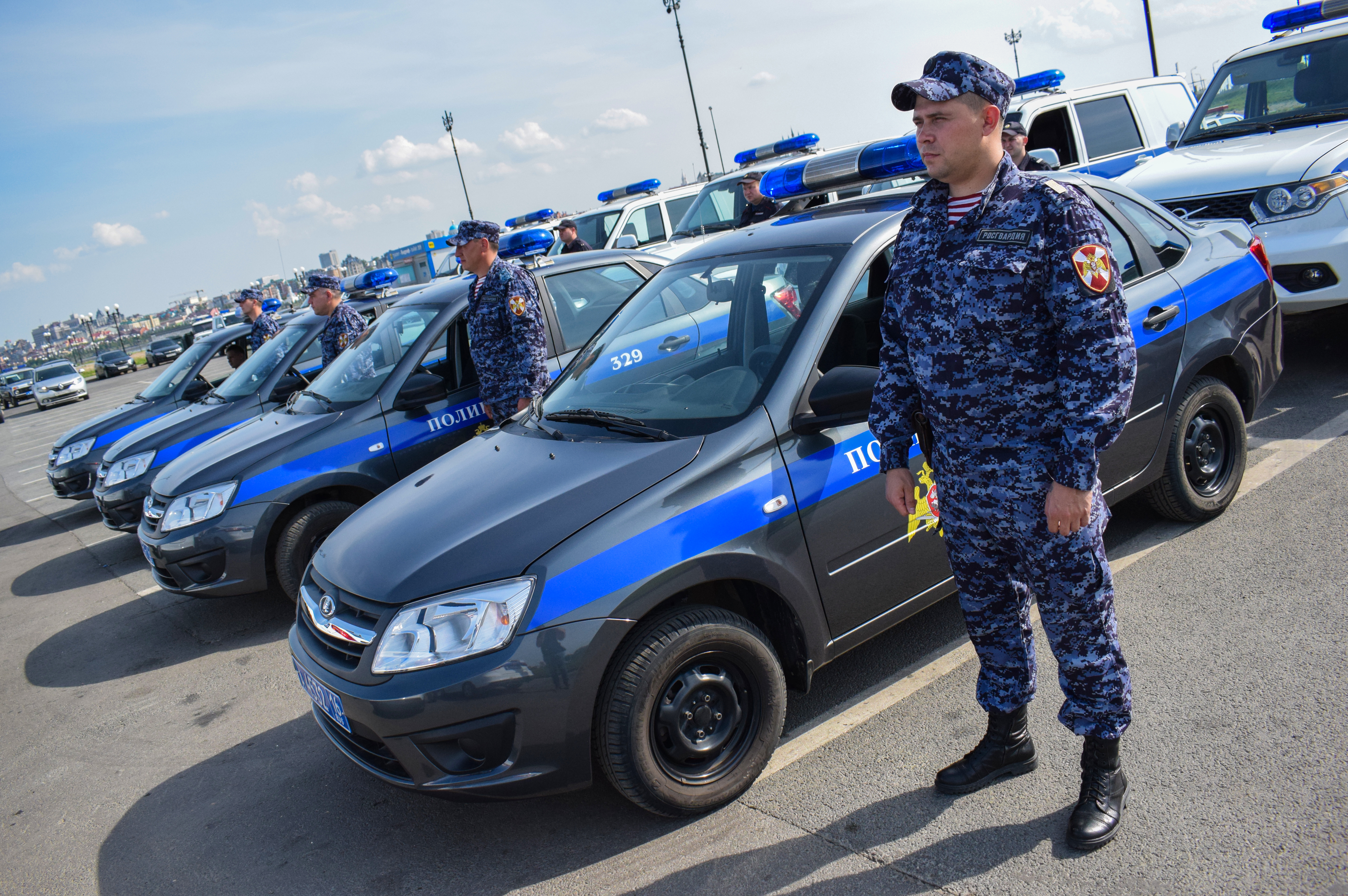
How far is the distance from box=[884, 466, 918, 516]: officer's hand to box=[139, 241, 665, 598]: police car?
9.77ft

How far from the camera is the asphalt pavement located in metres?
2.38

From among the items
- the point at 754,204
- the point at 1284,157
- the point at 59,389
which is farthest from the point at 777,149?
the point at 59,389

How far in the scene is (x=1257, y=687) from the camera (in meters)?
2.89

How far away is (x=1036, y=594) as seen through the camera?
7.96 ft

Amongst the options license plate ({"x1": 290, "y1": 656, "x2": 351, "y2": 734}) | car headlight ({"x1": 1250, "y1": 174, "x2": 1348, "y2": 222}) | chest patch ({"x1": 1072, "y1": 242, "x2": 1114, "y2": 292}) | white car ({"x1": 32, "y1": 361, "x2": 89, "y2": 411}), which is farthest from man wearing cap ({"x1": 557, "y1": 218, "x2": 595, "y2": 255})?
white car ({"x1": 32, "y1": 361, "x2": 89, "y2": 411})

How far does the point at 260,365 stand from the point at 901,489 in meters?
6.56

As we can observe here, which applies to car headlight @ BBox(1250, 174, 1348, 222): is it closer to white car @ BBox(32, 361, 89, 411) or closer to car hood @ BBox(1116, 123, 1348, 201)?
car hood @ BBox(1116, 123, 1348, 201)

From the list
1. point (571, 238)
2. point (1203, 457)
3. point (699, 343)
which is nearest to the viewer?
point (699, 343)

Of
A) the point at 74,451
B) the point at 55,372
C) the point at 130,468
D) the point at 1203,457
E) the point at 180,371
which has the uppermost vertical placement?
the point at 55,372

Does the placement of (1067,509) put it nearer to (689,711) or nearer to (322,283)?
(689,711)

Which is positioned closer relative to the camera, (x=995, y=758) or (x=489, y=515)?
(x=995, y=758)

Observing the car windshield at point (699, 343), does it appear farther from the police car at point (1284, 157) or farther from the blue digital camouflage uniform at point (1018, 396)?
the police car at point (1284, 157)

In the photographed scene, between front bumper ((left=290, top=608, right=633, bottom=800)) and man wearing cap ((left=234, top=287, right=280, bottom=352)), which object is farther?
man wearing cap ((left=234, top=287, right=280, bottom=352))

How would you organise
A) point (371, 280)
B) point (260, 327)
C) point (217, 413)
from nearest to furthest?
1. point (217, 413)
2. point (371, 280)
3. point (260, 327)
